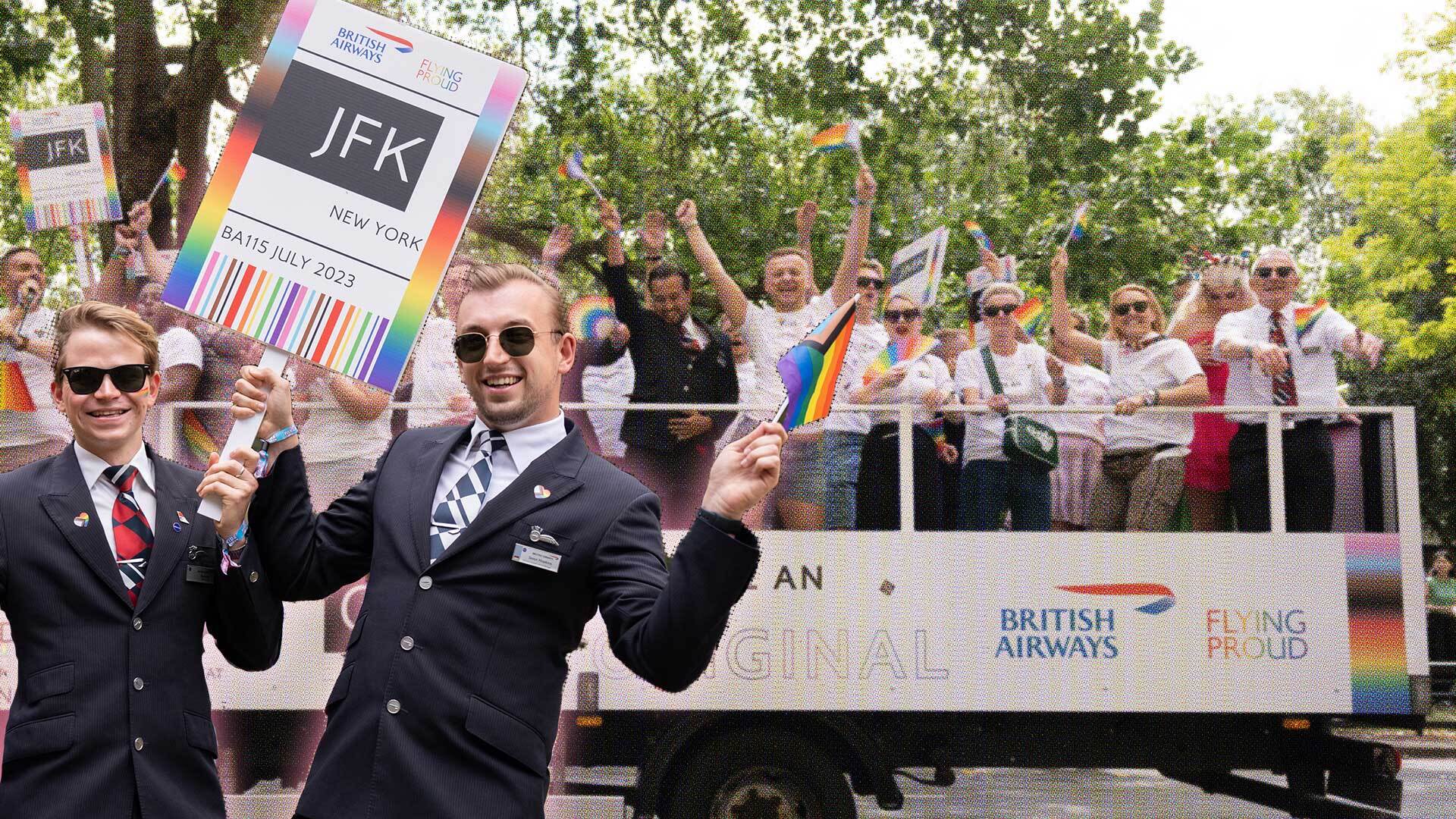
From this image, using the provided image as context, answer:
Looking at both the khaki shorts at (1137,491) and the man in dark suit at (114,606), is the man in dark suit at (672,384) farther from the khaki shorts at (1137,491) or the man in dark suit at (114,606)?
the man in dark suit at (114,606)

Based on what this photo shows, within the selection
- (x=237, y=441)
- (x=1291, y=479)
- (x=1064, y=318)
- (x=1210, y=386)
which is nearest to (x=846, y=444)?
(x=1064, y=318)

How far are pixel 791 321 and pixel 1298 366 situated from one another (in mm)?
2474

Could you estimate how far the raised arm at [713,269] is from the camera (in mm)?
7188

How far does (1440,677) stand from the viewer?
15.0 meters

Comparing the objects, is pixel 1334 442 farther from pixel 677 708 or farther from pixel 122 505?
pixel 122 505

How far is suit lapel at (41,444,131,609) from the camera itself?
2934 millimetres

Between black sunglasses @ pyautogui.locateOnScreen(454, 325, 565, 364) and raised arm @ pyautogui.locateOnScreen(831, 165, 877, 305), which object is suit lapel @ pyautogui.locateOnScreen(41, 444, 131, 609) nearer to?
black sunglasses @ pyautogui.locateOnScreen(454, 325, 565, 364)

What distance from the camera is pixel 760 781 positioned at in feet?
22.0

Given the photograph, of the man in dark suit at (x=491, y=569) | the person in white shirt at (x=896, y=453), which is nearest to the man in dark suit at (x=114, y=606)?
the man in dark suit at (x=491, y=569)

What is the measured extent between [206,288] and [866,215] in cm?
488

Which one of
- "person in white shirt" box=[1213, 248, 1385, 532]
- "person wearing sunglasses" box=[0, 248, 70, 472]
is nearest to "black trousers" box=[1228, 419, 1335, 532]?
"person in white shirt" box=[1213, 248, 1385, 532]

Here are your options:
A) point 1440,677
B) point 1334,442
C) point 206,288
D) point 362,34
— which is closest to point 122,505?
point 206,288

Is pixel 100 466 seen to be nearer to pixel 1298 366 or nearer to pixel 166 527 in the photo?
pixel 166 527

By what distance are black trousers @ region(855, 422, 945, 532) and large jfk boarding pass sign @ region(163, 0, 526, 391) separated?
4.19 m
